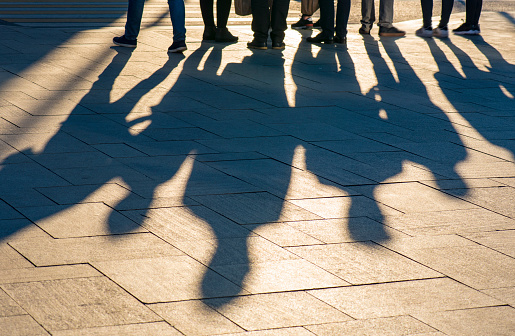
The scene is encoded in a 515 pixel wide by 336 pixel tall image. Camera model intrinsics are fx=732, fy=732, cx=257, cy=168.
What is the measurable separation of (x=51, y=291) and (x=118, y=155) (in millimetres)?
1730

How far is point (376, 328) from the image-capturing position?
249cm

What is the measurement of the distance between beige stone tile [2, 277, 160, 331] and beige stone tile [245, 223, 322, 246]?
0.78 metres

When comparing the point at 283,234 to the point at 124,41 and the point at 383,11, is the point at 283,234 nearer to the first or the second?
the point at 124,41

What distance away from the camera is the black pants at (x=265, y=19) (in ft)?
27.1

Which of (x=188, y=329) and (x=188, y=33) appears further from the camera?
(x=188, y=33)

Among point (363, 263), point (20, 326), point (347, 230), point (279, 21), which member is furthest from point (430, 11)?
point (20, 326)

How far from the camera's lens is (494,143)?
493cm

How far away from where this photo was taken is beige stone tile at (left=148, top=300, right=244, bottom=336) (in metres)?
2.42

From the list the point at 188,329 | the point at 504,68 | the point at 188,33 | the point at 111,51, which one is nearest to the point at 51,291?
the point at 188,329

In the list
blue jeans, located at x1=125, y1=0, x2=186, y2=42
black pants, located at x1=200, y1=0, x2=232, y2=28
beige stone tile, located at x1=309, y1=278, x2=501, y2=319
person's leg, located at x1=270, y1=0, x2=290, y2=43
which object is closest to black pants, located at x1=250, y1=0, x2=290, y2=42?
person's leg, located at x1=270, y1=0, x2=290, y2=43

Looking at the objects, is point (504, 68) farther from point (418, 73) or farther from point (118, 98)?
point (118, 98)

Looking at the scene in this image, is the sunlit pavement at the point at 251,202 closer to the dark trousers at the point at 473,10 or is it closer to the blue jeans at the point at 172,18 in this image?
the blue jeans at the point at 172,18

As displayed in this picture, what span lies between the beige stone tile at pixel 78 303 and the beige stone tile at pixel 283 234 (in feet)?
2.55

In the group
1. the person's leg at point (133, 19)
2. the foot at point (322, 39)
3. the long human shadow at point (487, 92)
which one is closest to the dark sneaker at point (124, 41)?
the person's leg at point (133, 19)
